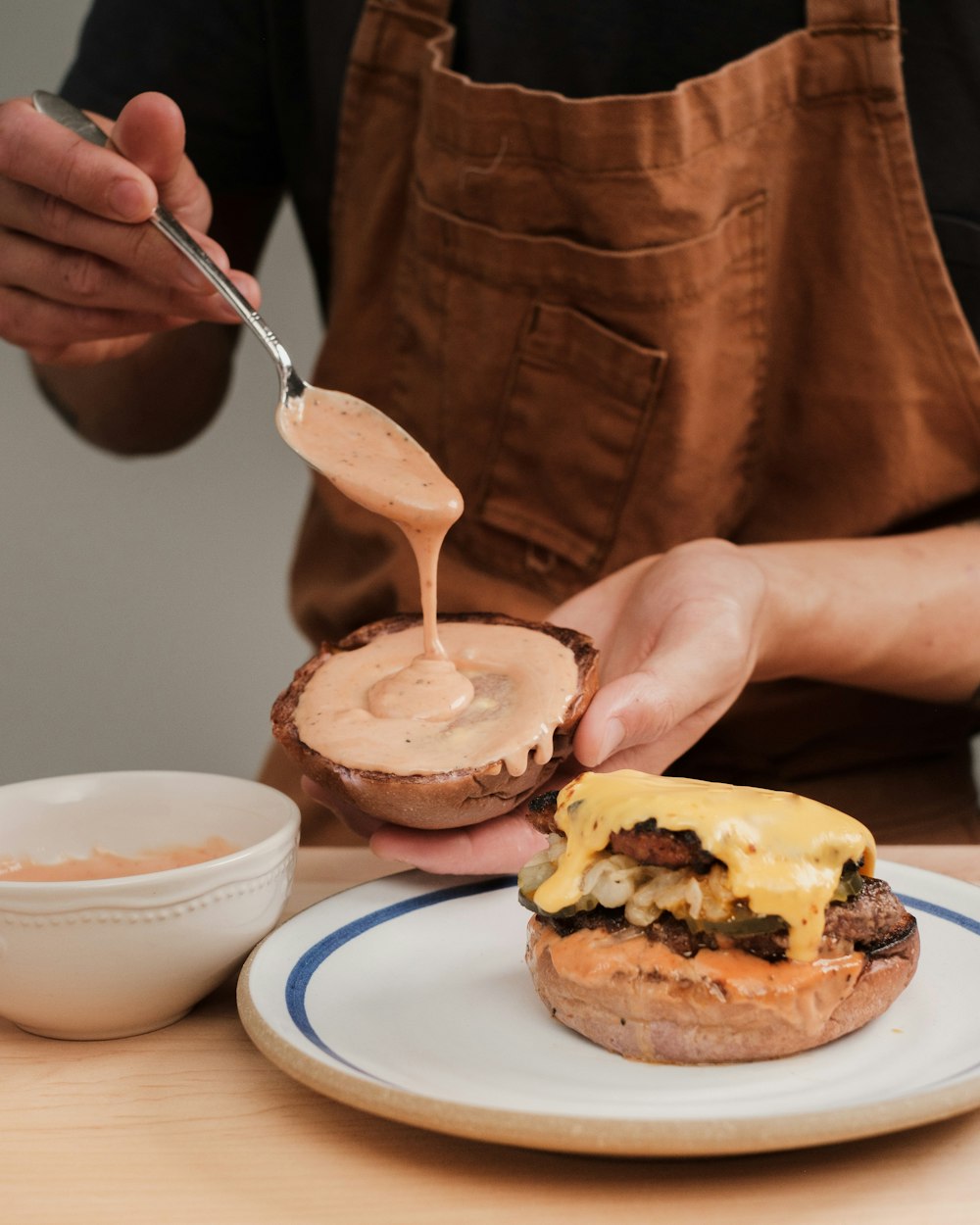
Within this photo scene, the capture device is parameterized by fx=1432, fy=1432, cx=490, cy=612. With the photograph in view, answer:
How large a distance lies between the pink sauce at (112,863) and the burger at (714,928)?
338 millimetres

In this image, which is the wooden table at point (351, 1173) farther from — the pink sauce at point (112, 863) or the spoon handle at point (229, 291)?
the spoon handle at point (229, 291)

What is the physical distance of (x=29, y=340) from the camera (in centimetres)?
190

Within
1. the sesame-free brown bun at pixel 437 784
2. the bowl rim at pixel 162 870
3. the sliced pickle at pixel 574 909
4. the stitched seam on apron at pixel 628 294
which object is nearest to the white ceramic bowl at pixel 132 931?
the bowl rim at pixel 162 870

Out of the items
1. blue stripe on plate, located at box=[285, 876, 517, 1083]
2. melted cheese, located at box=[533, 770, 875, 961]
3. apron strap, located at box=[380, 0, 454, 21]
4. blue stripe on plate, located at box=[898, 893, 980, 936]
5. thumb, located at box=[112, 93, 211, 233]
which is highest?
apron strap, located at box=[380, 0, 454, 21]

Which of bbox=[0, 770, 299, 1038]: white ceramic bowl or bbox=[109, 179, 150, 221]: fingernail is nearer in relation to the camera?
bbox=[0, 770, 299, 1038]: white ceramic bowl

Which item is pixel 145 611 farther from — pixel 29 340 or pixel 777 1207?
pixel 777 1207

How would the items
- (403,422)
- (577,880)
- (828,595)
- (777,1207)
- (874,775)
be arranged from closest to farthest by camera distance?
(777,1207)
(577,880)
(828,595)
(874,775)
(403,422)

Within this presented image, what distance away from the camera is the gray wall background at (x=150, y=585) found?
422 centimetres

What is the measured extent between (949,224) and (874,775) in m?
0.78

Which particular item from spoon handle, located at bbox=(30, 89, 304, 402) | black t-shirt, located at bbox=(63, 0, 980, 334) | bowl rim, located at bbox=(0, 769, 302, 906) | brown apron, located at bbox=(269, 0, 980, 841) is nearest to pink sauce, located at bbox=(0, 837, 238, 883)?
bowl rim, located at bbox=(0, 769, 302, 906)

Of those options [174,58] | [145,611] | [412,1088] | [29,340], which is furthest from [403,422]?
[145,611]

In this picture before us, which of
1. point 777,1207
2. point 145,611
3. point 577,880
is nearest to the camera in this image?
point 777,1207

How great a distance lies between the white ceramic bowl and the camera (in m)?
1.12

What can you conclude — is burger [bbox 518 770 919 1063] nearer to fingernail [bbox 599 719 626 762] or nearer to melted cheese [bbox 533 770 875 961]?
melted cheese [bbox 533 770 875 961]
